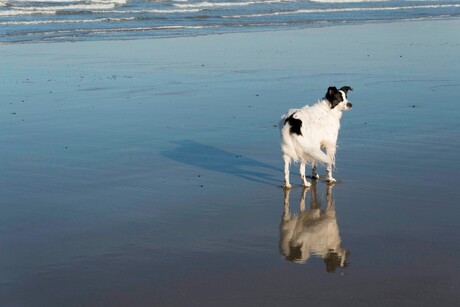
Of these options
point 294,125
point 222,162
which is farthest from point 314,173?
point 222,162

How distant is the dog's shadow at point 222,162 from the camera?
334 inches

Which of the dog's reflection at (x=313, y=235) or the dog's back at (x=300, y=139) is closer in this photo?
the dog's reflection at (x=313, y=235)

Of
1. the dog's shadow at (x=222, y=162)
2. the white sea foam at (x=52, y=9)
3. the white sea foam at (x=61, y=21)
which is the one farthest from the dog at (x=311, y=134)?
the white sea foam at (x=52, y=9)

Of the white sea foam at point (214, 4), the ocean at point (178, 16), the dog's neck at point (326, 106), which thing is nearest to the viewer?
the dog's neck at point (326, 106)

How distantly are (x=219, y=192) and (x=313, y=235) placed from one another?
1530mm

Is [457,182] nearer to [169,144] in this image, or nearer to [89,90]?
[169,144]

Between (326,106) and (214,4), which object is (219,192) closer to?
(326,106)

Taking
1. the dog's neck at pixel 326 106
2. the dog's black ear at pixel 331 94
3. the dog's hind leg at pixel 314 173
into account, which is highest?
the dog's black ear at pixel 331 94

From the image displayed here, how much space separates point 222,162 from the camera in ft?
29.5

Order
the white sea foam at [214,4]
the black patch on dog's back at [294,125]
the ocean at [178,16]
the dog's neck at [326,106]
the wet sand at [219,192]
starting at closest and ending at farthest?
the wet sand at [219,192], the black patch on dog's back at [294,125], the dog's neck at [326,106], the ocean at [178,16], the white sea foam at [214,4]

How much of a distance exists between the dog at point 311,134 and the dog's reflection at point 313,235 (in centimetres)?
40

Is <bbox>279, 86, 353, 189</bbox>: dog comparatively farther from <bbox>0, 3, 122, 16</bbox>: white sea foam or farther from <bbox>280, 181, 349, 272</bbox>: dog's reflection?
<bbox>0, 3, 122, 16</bbox>: white sea foam

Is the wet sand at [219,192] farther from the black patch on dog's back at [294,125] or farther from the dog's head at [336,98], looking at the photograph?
the dog's head at [336,98]

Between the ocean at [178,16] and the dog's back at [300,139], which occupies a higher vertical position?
the dog's back at [300,139]
